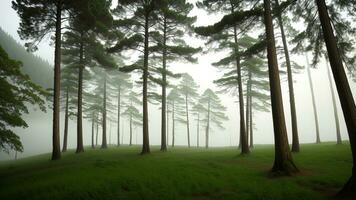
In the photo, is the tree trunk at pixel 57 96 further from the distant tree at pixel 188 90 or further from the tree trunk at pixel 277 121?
the distant tree at pixel 188 90

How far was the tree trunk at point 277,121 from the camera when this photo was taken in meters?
9.22

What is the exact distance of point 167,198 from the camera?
6809 millimetres

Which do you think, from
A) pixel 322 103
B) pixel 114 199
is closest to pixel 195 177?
pixel 114 199

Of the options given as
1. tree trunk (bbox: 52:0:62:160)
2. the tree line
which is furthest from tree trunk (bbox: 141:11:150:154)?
tree trunk (bbox: 52:0:62:160)

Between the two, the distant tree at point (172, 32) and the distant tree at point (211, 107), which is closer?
the distant tree at point (172, 32)

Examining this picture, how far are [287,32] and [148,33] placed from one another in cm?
1078

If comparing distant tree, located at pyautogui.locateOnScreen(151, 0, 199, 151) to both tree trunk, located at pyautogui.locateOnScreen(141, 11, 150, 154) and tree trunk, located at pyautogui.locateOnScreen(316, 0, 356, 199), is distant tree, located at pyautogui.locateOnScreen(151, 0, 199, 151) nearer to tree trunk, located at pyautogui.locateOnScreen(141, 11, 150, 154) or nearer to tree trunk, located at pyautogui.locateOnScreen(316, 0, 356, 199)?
tree trunk, located at pyautogui.locateOnScreen(141, 11, 150, 154)

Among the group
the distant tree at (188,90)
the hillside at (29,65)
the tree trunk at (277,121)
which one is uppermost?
the hillside at (29,65)

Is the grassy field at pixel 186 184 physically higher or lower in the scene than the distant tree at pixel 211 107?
lower

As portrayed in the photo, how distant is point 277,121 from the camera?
9.66 metres

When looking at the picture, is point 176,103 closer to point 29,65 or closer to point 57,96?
point 57,96

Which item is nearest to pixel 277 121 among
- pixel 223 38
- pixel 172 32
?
pixel 223 38

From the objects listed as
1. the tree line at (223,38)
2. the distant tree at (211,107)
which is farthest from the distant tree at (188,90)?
the tree line at (223,38)

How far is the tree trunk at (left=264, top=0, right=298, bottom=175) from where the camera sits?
9217mm
